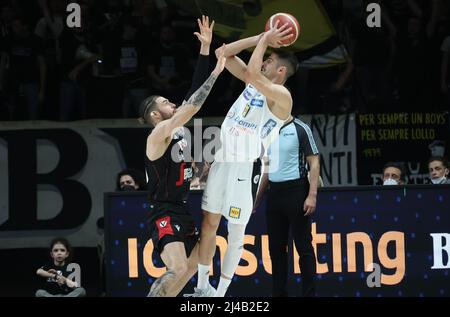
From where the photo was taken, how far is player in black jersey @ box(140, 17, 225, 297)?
9.30 metres

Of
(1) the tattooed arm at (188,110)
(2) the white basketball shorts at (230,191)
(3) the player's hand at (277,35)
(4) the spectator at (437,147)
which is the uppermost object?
(3) the player's hand at (277,35)

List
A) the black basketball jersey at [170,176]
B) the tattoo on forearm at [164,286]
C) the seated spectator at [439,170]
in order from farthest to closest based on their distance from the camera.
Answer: the seated spectator at [439,170]
the black basketball jersey at [170,176]
the tattoo on forearm at [164,286]

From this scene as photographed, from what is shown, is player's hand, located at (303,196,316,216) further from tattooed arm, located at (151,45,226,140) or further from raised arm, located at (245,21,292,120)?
tattooed arm, located at (151,45,226,140)

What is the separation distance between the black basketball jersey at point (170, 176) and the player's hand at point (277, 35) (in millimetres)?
1111

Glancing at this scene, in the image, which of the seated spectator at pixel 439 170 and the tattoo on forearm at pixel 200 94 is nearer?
the tattoo on forearm at pixel 200 94

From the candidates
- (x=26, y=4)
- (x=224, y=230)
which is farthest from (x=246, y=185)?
(x=26, y=4)

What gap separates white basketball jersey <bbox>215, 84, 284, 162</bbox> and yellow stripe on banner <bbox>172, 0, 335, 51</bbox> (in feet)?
13.3

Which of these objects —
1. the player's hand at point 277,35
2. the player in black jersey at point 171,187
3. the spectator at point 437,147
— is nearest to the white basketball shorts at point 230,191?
the player in black jersey at point 171,187

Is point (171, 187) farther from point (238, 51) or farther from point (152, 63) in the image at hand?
point (152, 63)

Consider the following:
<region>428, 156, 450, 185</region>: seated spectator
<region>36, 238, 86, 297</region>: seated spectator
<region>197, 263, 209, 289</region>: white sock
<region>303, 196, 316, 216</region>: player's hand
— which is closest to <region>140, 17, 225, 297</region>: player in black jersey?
<region>197, 263, 209, 289</region>: white sock

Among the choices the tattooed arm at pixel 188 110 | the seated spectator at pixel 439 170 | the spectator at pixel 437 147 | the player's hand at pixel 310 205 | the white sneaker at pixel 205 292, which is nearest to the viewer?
the tattooed arm at pixel 188 110

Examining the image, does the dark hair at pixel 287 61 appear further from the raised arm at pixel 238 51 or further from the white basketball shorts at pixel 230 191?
the white basketball shorts at pixel 230 191

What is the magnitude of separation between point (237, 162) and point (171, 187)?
0.67 metres

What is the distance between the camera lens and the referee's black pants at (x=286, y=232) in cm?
1002
